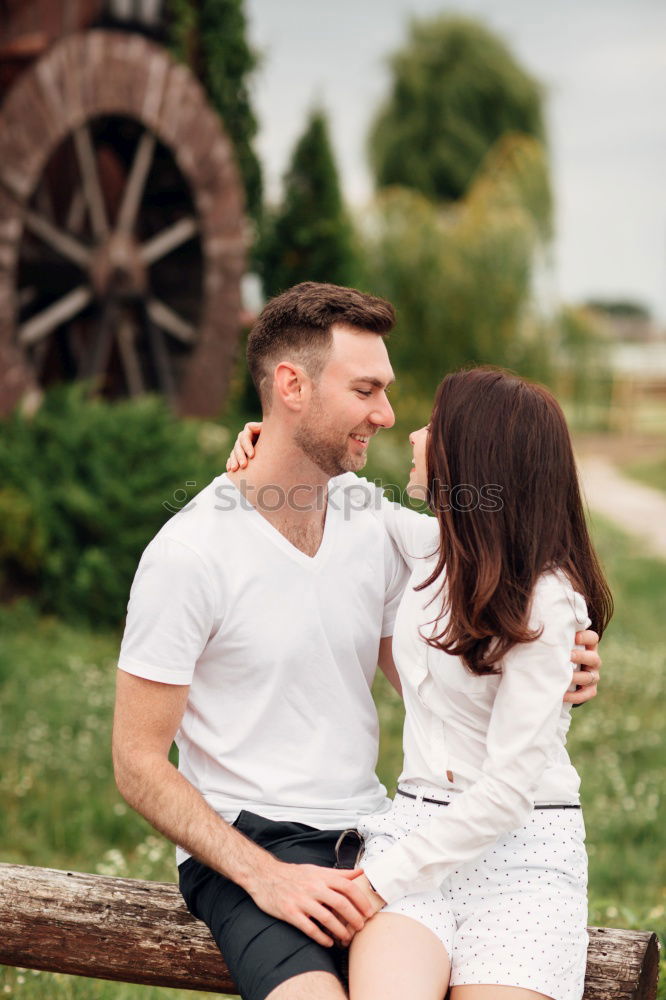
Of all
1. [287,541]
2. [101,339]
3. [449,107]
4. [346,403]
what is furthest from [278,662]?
[449,107]

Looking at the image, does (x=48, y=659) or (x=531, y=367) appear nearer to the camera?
(x=48, y=659)

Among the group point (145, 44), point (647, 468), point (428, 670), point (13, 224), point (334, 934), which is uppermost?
point (145, 44)

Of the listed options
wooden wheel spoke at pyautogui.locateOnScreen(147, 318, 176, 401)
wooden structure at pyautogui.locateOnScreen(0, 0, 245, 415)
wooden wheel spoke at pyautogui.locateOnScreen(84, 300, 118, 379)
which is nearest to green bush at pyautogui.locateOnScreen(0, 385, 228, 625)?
wooden structure at pyautogui.locateOnScreen(0, 0, 245, 415)

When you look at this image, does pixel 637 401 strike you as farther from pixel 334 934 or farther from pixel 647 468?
pixel 334 934

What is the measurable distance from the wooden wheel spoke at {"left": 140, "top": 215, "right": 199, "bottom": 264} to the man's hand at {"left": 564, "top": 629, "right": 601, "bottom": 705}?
6318 millimetres

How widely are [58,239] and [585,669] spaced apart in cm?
589

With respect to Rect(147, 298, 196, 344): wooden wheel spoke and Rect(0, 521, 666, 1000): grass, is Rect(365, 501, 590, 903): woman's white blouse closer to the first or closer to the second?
Rect(0, 521, 666, 1000): grass

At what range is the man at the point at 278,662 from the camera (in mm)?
1961

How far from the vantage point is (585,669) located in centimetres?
208

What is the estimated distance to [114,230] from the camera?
806 centimetres

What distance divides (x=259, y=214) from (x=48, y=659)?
185 inches

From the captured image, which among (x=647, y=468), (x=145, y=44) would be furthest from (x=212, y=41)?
(x=647, y=468)

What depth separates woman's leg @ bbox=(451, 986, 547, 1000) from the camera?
1.80 meters

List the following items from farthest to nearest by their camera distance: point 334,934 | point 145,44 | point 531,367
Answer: point 531,367 < point 145,44 < point 334,934
